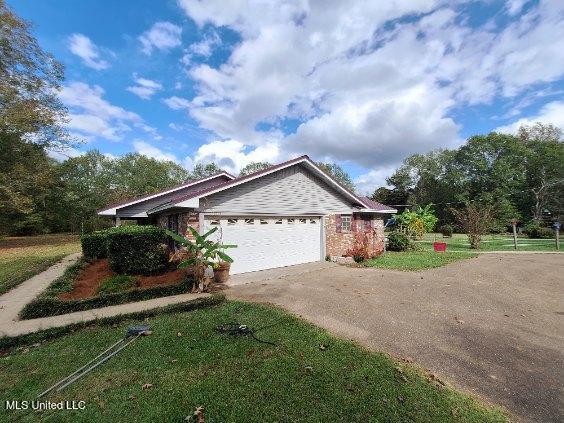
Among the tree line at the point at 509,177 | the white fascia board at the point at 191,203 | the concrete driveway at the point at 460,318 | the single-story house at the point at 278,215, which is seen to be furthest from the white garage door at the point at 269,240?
the tree line at the point at 509,177

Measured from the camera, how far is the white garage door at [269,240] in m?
11.4

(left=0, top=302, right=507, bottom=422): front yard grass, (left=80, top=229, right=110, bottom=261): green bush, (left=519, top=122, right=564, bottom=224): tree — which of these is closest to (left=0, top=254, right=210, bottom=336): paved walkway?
(left=0, top=302, right=507, bottom=422): front yard grass

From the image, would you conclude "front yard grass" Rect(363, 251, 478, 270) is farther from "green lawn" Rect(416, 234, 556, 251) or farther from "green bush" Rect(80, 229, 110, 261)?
"green bush" Rect(80, 229, 110, 261)

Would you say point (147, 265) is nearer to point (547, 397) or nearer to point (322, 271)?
point (322, 271)

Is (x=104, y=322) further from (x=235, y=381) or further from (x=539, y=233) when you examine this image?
(x=539, y=233)

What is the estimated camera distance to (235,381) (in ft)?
13.3

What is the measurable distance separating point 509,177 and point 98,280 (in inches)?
2073

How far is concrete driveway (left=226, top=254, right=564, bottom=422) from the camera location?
420 centimetres

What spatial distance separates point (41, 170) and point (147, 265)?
2137 cm

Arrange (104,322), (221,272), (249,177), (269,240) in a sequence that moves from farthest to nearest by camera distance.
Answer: (269,240)
(249,177)
(221,272)
(104,322)

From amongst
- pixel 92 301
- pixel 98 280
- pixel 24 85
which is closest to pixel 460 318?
pixel 92 301

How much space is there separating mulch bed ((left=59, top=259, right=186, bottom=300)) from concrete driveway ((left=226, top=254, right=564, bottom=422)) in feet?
8.08

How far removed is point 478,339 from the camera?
5.59 m

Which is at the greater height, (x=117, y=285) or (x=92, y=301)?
(x=117, y=285)
